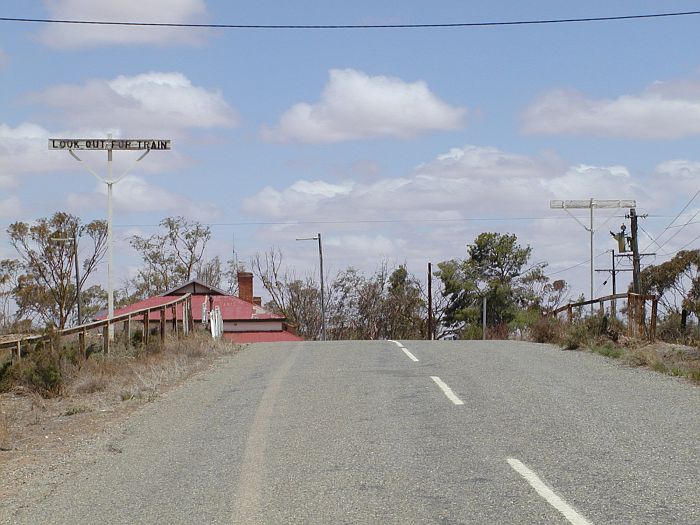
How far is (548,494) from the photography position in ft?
26.5

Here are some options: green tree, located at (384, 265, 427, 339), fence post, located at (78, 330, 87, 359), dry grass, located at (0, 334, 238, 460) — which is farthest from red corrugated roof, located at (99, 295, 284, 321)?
fence post, located at (78, 330, 87, 359)

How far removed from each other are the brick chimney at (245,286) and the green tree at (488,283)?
15847 mm

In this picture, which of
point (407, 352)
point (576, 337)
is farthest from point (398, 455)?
point (576, 337)

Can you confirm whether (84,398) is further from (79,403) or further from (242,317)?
(242,317)

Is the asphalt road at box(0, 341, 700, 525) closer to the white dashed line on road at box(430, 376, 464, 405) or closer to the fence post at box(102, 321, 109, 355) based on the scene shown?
the white dashed line on road at box(430, 376, 464, 405)

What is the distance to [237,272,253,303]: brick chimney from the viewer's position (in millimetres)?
66481

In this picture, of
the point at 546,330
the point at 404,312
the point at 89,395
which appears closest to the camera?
the point at 89,395

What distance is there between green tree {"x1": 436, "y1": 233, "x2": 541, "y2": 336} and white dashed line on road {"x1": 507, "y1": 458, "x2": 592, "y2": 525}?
202 ft

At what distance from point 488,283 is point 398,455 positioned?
6599cm

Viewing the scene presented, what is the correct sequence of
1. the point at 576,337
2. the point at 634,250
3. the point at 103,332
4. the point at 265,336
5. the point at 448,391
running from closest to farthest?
the point at 448,391
the point at 103,332
the point at 576,337
the point at 634,250
the point at 265,336

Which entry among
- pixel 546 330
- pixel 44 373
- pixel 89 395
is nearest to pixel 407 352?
pixel 546 330

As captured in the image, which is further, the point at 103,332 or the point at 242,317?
the point at 242,317

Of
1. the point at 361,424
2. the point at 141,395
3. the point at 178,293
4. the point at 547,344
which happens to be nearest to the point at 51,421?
the point at 141,395

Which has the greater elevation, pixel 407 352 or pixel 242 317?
pixel 407 352
